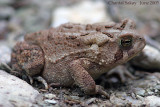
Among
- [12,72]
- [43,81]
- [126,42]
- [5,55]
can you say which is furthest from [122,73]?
[5,55]

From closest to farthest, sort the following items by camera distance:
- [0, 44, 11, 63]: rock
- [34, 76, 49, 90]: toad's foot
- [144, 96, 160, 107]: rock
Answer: [144, 96, 160, 107]: rock < [34, 76, 49, 90]: toad's foot < [0, 44, 11, 63]: rock

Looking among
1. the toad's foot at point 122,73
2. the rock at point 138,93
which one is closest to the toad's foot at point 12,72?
the rock at point 138,93

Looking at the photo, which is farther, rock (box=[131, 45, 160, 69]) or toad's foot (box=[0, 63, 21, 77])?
rock (box=[131, 45, 160, 69])

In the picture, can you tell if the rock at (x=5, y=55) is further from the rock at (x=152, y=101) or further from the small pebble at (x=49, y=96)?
the rock at (x=152, y=101)

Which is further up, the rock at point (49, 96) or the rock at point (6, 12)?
the rock at point (6, 12)

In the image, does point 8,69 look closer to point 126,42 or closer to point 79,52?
point 79,52

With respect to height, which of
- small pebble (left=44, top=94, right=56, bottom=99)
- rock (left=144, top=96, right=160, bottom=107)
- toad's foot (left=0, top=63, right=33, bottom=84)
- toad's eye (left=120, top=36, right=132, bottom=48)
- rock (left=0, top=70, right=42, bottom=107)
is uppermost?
toad's eye (left=120, top=36, right=132, bottom=48)

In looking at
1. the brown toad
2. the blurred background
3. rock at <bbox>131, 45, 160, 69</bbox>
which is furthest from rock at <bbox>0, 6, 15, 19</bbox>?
rock at <bbox>131, 45, 160, 69</bbox>

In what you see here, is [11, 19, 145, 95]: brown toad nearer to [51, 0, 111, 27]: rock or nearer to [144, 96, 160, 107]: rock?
[144, 96, 160, 107]: rock
